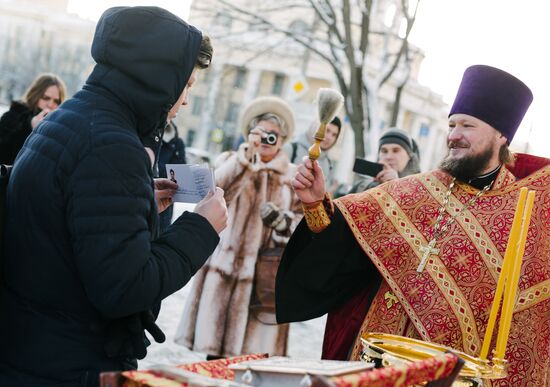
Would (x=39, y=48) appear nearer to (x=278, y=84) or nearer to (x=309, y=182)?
(x=278, y=84)

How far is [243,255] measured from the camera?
5.77m

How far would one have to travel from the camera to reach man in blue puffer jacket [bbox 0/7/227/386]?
6.52ft

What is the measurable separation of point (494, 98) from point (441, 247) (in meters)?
0.75

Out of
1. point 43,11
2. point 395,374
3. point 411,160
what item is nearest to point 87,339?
point 395,374

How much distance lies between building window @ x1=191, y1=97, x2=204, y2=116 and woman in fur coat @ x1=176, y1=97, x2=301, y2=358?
52.2m

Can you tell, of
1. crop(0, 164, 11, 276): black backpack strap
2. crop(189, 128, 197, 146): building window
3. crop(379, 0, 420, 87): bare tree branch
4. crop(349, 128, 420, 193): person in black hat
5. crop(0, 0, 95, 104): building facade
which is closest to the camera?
crop(0, 164, 11, 276): black backpack strap

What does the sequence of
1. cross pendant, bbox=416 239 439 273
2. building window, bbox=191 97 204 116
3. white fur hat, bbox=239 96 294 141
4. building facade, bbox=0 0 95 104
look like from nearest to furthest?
cross pendant, bbox=416 239 439 273 < white fur hat, bbox=239 96 294 141 < building facade, bbox=0 0 95 104 < building window, bbox=191 97 204 116

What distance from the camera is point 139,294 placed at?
6.62 ft

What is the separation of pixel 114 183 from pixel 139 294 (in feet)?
1.02

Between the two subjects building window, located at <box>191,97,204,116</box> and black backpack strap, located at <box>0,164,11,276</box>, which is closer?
black backpack strap, located at <box>0,164,11,276</box>

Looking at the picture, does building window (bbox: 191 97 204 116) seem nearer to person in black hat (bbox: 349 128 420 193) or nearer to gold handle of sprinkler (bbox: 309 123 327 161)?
person in black hat (bbox: 349 128 420 193)

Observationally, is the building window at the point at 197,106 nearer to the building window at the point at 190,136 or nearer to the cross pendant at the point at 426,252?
the building window at the point at 190,136

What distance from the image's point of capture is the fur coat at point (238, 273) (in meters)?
5.70

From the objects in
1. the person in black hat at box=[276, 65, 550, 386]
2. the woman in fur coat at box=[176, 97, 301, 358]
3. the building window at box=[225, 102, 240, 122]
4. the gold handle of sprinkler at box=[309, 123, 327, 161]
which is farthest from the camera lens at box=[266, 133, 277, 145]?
the building window at box=[225, 102, 240, 122]
